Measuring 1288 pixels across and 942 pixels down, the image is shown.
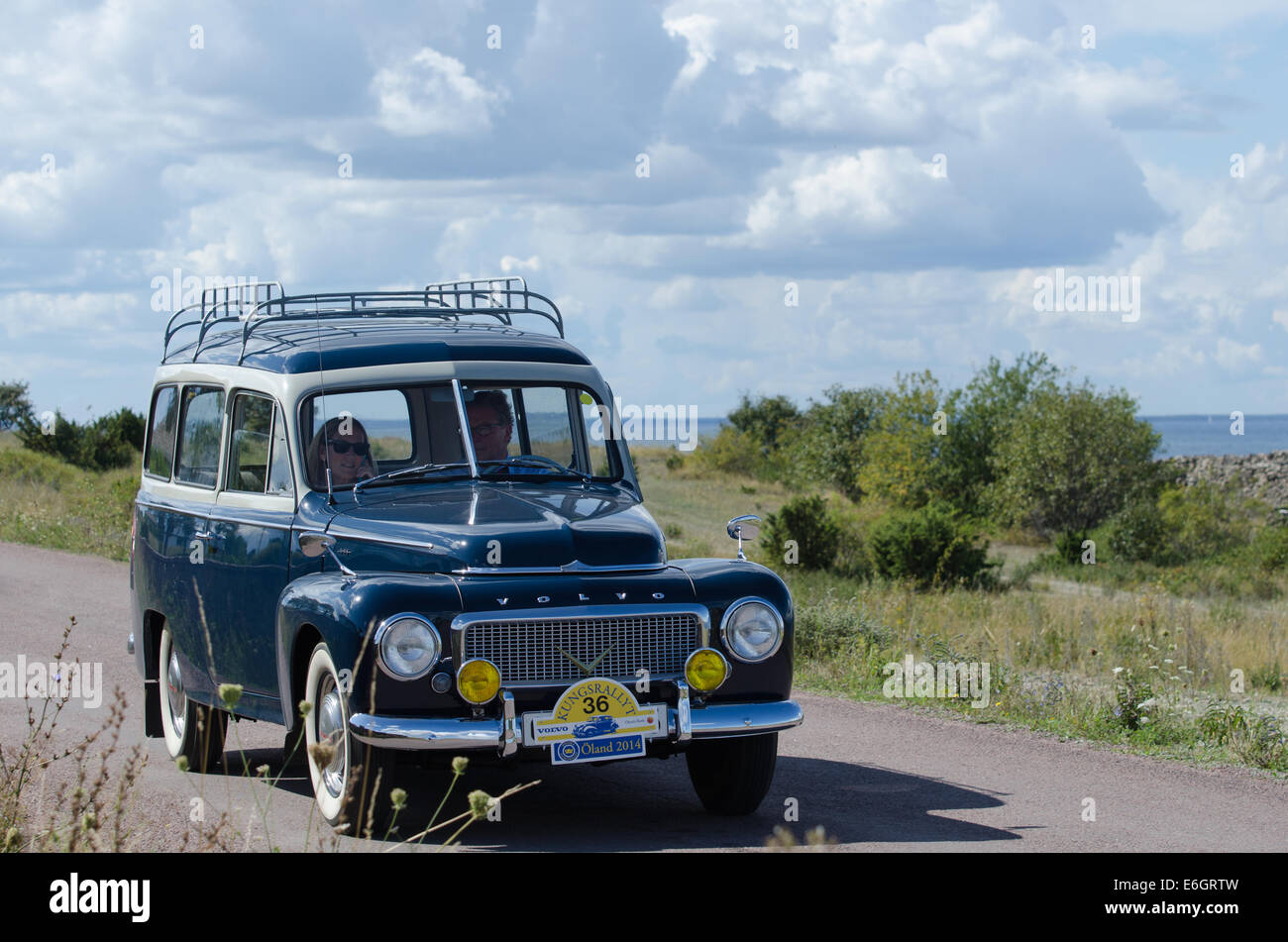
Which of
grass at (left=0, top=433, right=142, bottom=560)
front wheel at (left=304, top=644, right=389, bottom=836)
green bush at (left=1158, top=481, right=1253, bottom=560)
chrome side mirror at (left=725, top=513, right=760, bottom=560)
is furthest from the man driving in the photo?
green bush at (left=1158, top=481, right=1253, bottom=560)

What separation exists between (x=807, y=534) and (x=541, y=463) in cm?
1969

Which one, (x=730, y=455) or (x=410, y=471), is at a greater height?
(x=730, y=455)

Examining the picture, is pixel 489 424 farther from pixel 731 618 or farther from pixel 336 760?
pixel 336 760

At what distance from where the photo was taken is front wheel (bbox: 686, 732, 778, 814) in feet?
24.6

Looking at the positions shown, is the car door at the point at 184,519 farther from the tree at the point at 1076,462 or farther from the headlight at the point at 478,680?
the tree at the point at 1076,462

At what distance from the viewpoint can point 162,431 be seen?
9.91 metres

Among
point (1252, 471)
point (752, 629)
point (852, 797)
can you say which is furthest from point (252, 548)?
point (1252, 471)

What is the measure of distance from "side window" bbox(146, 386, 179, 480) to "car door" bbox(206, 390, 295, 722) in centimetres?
116

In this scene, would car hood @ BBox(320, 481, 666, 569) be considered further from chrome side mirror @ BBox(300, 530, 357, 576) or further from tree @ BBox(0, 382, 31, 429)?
tree @ BBox(0, 382, 31, 429)
